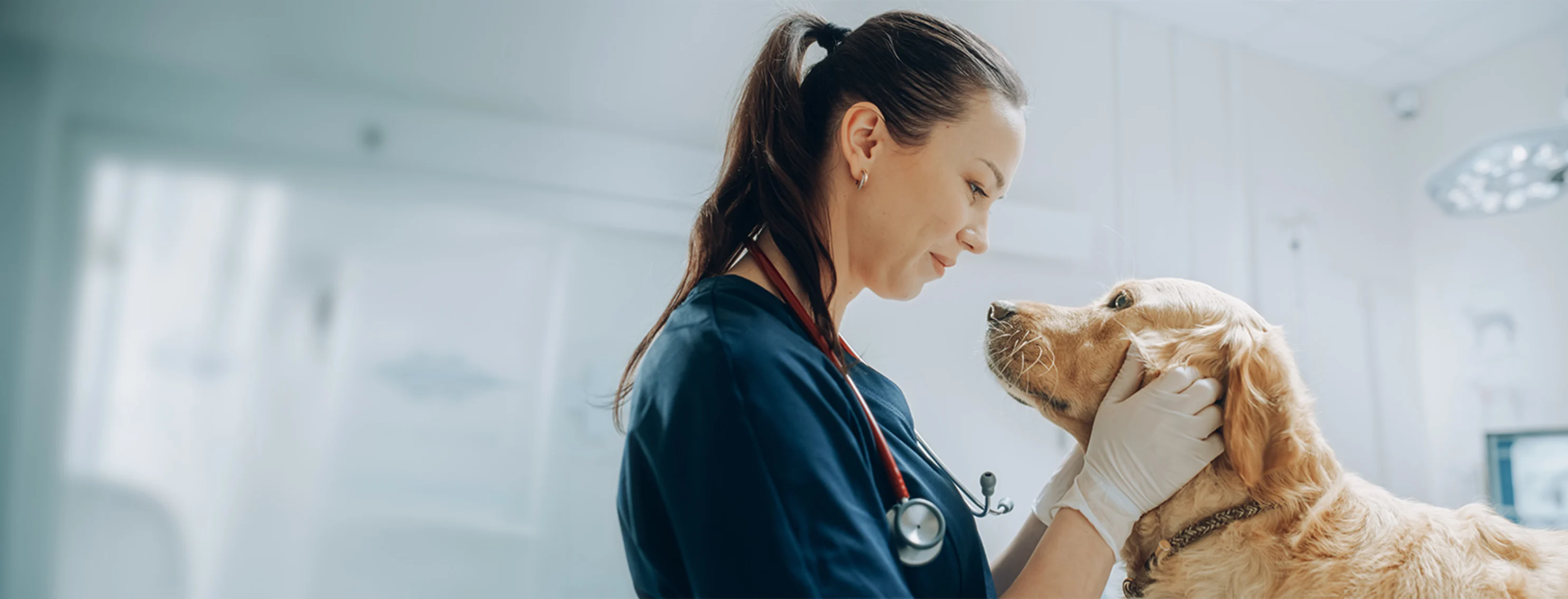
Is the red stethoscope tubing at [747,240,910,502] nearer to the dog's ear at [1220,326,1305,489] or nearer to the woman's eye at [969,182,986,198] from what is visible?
the woman's eye at [969,182,986,198]

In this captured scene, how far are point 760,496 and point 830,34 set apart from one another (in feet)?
2.53

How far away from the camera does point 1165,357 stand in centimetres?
110

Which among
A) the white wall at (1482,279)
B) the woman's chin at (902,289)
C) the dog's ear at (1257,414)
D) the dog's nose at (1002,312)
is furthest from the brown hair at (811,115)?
the white wall at (1482,279)

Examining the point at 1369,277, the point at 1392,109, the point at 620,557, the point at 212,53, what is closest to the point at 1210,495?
the point at 620,557

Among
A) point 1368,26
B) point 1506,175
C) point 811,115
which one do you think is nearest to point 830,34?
point 811,115

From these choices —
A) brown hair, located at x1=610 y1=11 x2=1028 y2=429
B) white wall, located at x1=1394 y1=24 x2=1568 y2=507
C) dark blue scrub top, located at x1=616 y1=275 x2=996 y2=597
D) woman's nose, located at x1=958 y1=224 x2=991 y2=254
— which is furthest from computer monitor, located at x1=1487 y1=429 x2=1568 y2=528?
dark blue scrub top, located at x1=616 y1=275 x2=996 y2=597

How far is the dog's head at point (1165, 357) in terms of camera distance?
3.29 ft

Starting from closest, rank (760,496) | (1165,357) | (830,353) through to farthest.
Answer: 1. (760,496)
2. (830,353)
3. (1165,357)

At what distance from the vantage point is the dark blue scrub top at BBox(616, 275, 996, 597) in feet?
2.32

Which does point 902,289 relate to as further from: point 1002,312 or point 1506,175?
point 1506,175

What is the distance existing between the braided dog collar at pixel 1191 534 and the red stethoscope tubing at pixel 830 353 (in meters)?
0.41

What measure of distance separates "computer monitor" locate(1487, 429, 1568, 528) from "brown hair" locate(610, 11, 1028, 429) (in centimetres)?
271

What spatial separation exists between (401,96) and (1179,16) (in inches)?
110

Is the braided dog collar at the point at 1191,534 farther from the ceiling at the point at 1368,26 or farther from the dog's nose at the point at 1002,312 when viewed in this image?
the ceiling at the point at 1368,26
